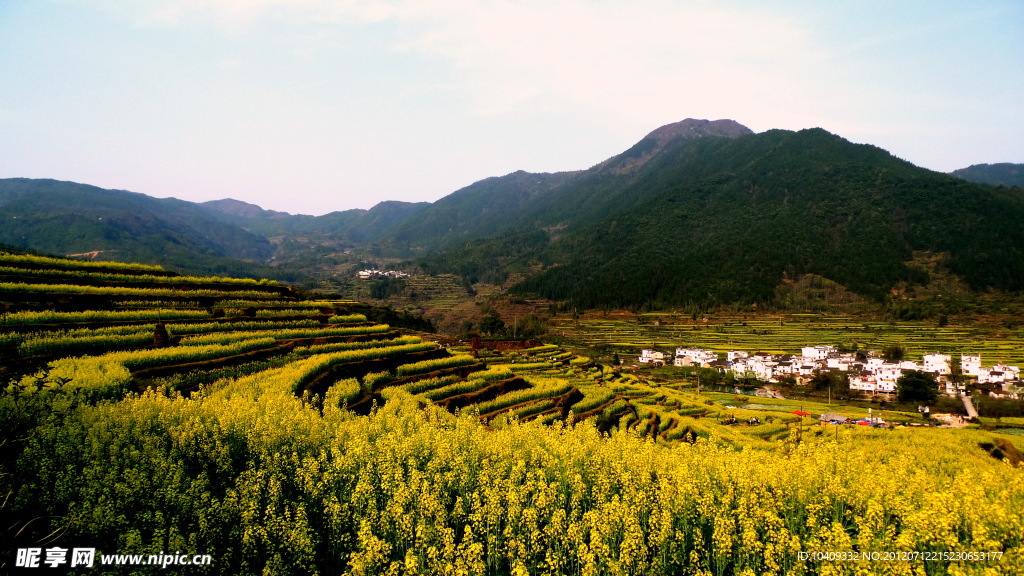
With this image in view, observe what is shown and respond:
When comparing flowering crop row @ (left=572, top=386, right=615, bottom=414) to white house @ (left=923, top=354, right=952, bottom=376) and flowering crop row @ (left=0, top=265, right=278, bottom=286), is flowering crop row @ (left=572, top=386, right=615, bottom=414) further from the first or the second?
white house @ (left=923, top=354, right=952, bottom=376)

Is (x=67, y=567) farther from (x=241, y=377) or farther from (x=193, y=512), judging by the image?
(x=241, y=377)

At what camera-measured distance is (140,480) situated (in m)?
10.5

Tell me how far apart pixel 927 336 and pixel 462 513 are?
123121 mm

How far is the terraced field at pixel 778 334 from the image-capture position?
88.6m

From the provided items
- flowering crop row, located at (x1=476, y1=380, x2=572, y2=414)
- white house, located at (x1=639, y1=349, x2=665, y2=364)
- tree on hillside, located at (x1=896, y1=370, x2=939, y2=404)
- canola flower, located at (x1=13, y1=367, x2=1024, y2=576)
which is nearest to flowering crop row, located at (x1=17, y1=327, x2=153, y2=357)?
canola flower, located at (x1=13, y1=367, x2=1024, y2=576)

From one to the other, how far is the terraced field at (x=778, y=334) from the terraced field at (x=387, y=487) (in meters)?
79.2

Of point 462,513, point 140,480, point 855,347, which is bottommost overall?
point 855,347

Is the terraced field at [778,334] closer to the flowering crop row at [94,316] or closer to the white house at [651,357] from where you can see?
the white house at [651,357]

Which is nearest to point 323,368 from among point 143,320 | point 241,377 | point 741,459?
point 241,377

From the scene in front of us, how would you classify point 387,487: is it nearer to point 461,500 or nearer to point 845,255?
point 461,500

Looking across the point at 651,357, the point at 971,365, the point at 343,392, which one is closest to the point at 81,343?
the point at 343,392

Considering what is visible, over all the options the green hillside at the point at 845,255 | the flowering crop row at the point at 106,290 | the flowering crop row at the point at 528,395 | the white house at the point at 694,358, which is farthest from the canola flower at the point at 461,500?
the green hillside at the point at 845,255

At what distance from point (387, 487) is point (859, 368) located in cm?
9006

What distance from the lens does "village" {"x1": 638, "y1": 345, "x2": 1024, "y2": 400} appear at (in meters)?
66.3
